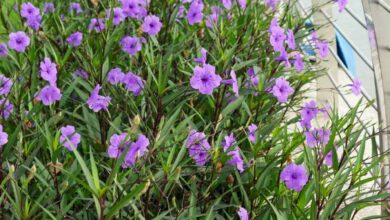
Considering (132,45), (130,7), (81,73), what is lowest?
(81,73)

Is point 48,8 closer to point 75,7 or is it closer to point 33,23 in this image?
point 75,7

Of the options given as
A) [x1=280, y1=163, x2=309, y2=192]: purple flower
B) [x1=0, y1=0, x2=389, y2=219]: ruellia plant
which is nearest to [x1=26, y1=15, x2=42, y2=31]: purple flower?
[x1=0, y1=0, x2=389, y2=219]: ruellia plant

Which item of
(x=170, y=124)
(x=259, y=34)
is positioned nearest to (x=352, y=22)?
(x=259, y=34)

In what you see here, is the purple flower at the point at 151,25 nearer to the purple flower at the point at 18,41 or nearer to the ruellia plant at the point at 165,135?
the ruellia plant at the point at 165,135

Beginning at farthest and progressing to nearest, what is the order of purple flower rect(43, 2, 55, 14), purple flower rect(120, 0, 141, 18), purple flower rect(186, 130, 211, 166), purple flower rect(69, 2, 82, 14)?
purple flower rect(69, 2, 82, 14), purple flower rect(43, 2, 55, 14), purple flower rect(120, 0, 141, 18), purple flower rect(186, 130, 211, 166)

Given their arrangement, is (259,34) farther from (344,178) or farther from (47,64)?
(344,178)

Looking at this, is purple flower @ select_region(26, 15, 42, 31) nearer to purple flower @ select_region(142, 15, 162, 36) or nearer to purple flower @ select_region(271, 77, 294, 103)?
purple flower @ select_region(142, 15, 162, 36)

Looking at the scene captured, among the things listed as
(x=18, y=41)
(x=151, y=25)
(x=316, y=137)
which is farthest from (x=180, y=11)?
(x=316, y=137)
